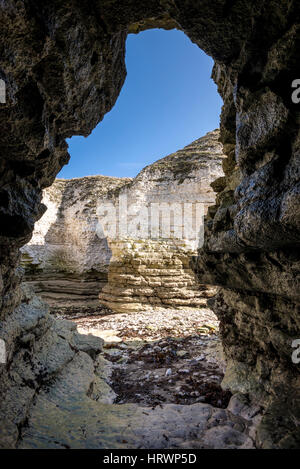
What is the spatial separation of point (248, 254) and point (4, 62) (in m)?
2.81

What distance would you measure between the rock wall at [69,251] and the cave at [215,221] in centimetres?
1009

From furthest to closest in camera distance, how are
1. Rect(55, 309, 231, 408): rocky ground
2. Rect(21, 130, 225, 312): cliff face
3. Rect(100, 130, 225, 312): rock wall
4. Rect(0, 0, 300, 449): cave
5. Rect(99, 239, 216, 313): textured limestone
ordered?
Rect(21, 130, 225, 312): cliff face
Rect(100, 130, 225, 312): rock wall
Rect(99, 239, 216, 313): textured limestone
Rect(55, 309, 231, 408): rocky ground
Rect(0, 0, 300, 449): cave

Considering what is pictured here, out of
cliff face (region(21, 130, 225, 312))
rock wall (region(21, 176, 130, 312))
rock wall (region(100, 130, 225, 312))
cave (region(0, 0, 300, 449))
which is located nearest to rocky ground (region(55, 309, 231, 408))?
cave (region(0, 0, 300, 449))

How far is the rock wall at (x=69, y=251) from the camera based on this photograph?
45.7 feet

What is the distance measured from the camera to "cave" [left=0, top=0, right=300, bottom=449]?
6.13ft

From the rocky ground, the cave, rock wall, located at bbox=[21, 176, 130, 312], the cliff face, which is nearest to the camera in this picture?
the cave

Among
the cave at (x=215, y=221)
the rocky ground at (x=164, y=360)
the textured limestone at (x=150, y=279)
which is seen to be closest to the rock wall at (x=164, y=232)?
the textured limestone at (x=150, y=279)

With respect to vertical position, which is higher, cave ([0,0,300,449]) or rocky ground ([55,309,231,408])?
cave ([0,0,300,449])

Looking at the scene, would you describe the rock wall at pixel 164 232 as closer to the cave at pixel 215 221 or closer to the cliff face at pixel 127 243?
the cliff face at pixel 127 243

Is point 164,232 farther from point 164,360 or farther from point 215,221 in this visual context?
point 215,221

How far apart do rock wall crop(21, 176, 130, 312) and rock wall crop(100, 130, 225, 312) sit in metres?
2.90

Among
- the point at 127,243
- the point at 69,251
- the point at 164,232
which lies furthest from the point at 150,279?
the point at 69,251

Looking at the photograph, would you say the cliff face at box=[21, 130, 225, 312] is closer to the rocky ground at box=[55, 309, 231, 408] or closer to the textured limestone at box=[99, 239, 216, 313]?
the textured limestone at box=[99, 239, 216, 313]

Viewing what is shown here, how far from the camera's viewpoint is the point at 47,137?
8.68 ft
